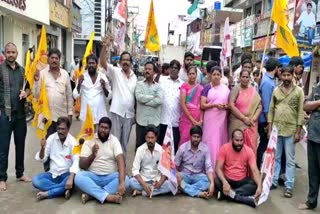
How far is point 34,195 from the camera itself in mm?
5445

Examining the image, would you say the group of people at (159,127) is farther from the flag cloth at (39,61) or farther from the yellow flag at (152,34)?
the yellow flag at (152,34)

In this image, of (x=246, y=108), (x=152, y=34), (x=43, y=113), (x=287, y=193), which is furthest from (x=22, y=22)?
(x=287, y=193)

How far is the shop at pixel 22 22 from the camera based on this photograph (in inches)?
570

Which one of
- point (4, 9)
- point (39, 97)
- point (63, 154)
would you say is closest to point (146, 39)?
point (39, 97)

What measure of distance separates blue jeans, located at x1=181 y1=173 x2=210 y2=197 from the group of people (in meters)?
0.01

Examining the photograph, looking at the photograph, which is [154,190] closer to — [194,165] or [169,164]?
[169,164]

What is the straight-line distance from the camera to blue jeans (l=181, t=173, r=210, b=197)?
18.1 ft

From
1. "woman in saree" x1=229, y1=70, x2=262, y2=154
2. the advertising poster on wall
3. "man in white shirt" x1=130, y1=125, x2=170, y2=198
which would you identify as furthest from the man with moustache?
the advertising poster on wall

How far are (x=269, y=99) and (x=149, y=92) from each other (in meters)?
1.80

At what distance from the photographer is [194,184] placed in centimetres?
559

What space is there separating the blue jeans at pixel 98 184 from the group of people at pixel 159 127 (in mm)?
12

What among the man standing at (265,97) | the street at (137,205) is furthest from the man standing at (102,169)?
the man standing at (265,97)

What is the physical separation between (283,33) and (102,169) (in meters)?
3.54

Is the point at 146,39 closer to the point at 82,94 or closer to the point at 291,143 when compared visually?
the point at 82,94
